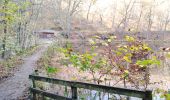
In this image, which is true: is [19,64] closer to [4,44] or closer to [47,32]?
[4,44]

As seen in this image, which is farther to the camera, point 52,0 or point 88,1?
point 88,1

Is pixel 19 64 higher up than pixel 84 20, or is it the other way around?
pixel 84 20

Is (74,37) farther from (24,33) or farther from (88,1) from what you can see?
(24,33)

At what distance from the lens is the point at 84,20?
9094cm

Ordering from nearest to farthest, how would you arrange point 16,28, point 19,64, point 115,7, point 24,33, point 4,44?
point 19,64 < point 4,44 < point 16,28 < point 24,33 < point 115,7

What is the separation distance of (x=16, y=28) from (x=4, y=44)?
9918 mm

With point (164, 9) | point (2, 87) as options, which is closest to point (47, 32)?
point (164, 9)

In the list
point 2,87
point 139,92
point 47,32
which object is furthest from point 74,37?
point 139,92

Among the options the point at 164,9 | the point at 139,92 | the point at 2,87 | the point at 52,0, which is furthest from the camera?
the point at 164,9

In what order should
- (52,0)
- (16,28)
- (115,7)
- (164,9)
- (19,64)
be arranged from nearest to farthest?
1. (19,64)
2. (16,28)
3. (52,0)
4. (164,9)
5. (115,7)

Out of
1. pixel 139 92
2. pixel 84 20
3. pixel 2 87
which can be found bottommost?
pixel 2 87

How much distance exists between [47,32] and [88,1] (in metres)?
16.0

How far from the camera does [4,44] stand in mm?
22797

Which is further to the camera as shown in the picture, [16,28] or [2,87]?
[16,28]
